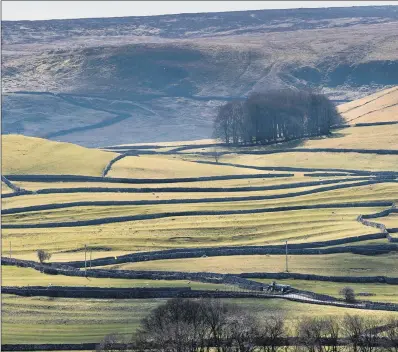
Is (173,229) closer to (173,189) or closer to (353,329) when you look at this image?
(173,189)

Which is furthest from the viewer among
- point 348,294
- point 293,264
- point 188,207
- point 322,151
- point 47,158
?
point 322,151

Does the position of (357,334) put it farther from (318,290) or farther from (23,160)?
(23,160)

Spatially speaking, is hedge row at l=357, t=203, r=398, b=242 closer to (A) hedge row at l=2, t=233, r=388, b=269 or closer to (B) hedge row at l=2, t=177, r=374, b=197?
(A) hedge row at l=2, t=233, r=388, b=269

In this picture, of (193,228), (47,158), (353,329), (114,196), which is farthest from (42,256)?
(47,158)

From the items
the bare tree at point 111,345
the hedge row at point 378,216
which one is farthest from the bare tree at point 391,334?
the hedge row at point 378,216

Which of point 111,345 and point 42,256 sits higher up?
point 42,256

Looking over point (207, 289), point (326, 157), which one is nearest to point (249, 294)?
point (207, 289)
